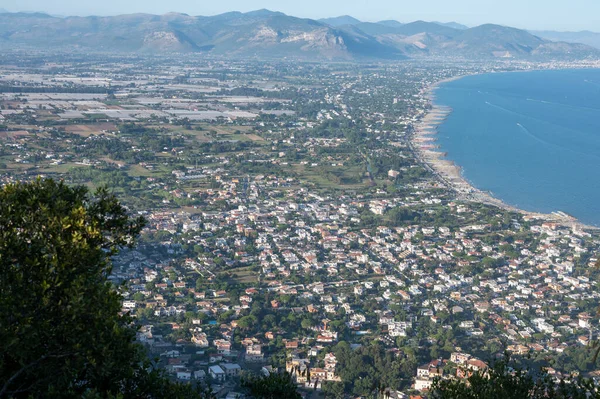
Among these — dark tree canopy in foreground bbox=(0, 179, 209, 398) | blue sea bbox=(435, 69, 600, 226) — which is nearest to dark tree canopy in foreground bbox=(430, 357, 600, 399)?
dark tree canopy in foreground bbox=(0, 179, 209, 398)

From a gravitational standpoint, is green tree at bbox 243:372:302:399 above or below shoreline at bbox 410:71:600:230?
above

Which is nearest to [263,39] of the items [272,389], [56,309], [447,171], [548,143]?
[548,143]

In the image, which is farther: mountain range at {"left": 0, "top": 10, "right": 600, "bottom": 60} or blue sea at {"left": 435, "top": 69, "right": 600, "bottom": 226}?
mountain range at {"left": 0, "top": 10, "right": 600, "bottom": 60}

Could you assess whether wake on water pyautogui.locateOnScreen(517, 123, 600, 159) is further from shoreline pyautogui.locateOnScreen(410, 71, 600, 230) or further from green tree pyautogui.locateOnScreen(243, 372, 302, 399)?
green tree pyautogui.locateOnScreen(243, 372, 302, 399)

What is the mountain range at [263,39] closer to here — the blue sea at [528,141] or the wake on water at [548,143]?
the blue sea at [528,141]

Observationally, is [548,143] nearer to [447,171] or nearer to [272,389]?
[447,171]
